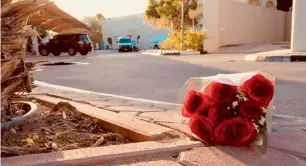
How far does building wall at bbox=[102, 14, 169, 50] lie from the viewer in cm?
5003

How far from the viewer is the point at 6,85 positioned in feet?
8.11

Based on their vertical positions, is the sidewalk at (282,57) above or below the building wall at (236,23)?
below

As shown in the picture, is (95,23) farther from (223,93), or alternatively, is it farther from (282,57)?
(223,93)

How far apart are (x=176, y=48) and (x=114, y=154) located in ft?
68.6

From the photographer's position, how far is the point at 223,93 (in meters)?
2.31

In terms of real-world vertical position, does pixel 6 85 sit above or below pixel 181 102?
above

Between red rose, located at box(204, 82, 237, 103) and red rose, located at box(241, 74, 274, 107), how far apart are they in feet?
0.29

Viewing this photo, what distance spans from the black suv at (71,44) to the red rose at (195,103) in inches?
854

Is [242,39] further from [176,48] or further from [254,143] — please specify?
[254,143]

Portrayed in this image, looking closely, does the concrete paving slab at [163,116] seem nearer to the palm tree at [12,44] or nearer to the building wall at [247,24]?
the palm tree at [12,44]

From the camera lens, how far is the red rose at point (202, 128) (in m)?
2.26

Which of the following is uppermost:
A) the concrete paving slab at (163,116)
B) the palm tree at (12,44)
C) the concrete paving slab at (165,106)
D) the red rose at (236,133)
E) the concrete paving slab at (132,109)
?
the palm tree at (12,44)

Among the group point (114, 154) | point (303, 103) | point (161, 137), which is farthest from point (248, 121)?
point (303, 103)

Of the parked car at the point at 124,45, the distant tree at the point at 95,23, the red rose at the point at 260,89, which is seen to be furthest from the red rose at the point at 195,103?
the distant tree at the point at 95,23
